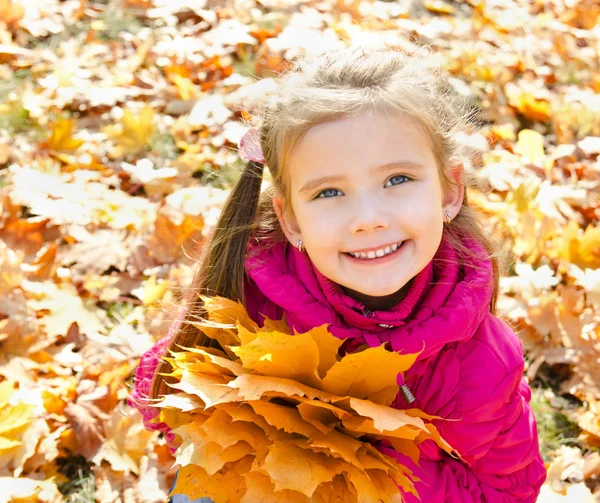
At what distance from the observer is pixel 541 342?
2.29 meters

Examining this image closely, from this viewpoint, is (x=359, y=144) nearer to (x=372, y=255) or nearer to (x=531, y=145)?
(x=372, y=255)

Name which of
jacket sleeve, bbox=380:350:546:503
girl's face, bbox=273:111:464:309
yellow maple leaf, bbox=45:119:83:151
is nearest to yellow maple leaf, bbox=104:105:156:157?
yellow maple leaf, bbox=45:119:83:151

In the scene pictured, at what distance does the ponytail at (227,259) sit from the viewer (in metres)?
1.70

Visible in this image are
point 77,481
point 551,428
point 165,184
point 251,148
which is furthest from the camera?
point 165,184

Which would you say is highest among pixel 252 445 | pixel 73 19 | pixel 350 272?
pixel 350 272

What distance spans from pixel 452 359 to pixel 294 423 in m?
0.43

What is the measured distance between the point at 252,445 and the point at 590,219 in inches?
70.9

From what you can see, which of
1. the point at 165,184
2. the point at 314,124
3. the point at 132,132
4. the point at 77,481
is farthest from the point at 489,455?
the point at 132,132

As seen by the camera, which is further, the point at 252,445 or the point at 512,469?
the point at 512,469

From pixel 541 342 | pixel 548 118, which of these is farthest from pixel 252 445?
pixel 548 118

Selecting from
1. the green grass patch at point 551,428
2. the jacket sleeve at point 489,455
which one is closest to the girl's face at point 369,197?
the jacket sleeve at point 489,455

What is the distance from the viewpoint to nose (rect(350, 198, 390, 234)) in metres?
1.38

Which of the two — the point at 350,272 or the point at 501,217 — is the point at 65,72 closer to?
the point at 501,217

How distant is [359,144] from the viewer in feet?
4.58
